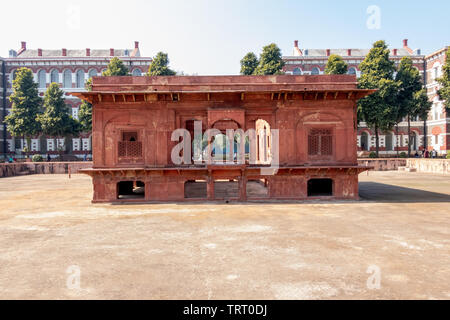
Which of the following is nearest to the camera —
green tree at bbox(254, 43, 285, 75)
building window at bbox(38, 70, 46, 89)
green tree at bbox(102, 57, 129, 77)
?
green tree at bbox(102, 57, 129, 77)

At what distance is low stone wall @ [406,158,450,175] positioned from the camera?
32.4 m

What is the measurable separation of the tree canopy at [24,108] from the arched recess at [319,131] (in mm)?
39738

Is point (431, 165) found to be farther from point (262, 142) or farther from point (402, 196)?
point (262, 142)

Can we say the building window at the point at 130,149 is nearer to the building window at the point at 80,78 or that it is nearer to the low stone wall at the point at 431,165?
the low stone wall at the point at 431,165

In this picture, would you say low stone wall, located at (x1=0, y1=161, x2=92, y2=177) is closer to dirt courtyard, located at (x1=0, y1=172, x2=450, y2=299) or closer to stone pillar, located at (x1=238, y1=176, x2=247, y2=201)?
dirt courtyard, located at (x1=0, y1=172, x2=450, y2=299)

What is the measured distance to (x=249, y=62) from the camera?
150 feet

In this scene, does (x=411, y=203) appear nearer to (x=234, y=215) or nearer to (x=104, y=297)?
(x=234, y=215)

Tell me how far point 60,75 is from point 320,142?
155 feet

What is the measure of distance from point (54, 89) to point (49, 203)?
32028mm

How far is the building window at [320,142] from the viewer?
56.5ft

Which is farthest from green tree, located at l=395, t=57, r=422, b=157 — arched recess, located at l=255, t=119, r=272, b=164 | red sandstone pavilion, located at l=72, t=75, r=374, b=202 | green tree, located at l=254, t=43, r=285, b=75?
red sandstone pavilion, located at l=72, t=75, r=374, b=202

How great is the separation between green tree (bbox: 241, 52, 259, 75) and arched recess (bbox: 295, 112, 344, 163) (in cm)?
3029

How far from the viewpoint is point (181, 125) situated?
56.9ft
